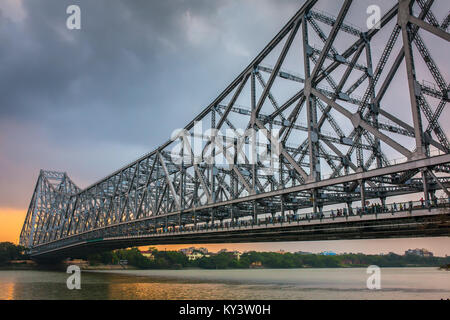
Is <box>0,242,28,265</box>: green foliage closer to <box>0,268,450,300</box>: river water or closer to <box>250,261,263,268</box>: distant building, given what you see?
<box>0,268,450,300</box>: river water

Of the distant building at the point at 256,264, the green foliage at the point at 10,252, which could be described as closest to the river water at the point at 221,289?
the green foliage at the point at 10,252

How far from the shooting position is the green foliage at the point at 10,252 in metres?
131

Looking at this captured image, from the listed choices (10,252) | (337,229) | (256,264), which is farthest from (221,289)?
(256,264)

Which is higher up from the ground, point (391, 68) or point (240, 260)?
point (391, 68)

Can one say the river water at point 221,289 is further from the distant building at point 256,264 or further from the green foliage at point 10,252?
the distant building at point 256,264

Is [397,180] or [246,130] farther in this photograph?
[246,130]

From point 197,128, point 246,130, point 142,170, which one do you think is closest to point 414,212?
point 246,130

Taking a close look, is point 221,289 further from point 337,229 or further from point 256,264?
point 256,264

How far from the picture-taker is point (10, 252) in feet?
439

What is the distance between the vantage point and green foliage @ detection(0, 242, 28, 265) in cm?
13079

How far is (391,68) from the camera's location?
39969 mm

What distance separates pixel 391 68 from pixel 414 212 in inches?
645

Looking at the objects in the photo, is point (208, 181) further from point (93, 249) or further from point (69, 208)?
point (69, 208)

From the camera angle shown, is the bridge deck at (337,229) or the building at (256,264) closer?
the bridge deck at (337,229)
